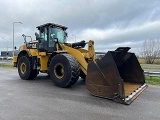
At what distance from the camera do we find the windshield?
28.1 feet

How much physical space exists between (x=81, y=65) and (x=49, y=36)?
95.8 inches

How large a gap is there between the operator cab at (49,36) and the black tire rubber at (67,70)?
49.5 inches

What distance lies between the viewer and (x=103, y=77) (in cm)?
544

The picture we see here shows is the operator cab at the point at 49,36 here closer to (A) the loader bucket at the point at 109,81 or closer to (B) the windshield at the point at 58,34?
(B) the windshield at the point at 58,34

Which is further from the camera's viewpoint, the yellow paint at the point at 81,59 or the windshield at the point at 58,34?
the windshield at the point at 58,34

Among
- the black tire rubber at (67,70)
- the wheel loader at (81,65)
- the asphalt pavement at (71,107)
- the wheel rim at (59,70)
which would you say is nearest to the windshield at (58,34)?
the wheel loader at (81,65)

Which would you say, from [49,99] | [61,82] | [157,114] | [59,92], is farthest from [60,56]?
[157,114]

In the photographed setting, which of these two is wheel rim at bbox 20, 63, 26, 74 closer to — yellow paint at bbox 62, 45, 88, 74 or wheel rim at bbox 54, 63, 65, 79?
wheel rim at bbox 54, 63, 65, 79

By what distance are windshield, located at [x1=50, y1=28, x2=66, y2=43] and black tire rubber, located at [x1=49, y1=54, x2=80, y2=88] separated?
155 cm

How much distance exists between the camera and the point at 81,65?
7.16 metres

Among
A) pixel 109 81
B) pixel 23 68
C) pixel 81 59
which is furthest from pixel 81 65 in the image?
pixel 23 68

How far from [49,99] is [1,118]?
1.81 m

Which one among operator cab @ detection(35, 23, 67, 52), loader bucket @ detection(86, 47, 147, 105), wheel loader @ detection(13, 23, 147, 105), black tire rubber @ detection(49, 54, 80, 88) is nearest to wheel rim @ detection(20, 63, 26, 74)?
wheel loader @ detection(13, 23, 147, 105)

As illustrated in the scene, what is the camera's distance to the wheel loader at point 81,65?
5.34 meters
